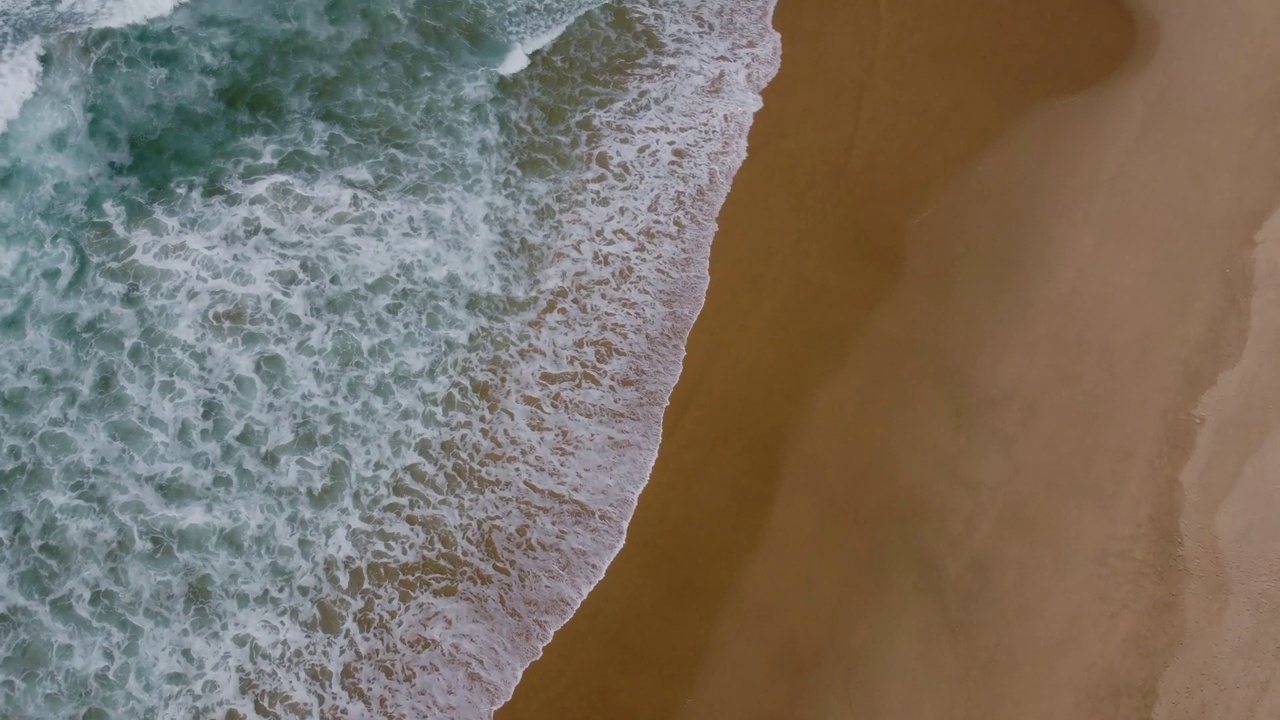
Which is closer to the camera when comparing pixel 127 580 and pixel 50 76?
pixel 127 580

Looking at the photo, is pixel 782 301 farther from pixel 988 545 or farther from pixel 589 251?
pixel 988 545

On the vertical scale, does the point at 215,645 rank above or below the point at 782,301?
below

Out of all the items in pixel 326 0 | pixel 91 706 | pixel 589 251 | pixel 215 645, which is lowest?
pixel 91 706

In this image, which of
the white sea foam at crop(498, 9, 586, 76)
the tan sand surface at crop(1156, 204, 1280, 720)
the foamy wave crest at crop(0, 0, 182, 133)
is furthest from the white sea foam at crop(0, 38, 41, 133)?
the tan sand surface at crop(1156, 204, 1280, 720)

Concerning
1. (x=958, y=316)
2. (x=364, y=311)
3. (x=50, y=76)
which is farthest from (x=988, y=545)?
(x=50, y=76)

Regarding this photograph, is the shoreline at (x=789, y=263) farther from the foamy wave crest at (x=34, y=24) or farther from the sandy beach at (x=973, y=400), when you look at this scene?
the foamy wave crest at (x=34, y=24)

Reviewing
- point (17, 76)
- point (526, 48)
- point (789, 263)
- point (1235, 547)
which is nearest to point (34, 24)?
point (17, 76)

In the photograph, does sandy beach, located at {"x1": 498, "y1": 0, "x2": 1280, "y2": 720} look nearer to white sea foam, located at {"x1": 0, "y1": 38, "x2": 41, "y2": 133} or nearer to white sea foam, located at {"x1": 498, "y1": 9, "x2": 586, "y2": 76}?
white sea foam, located at {"x1": 498, "y1": 9, "x2": 586, "y2": 76}
